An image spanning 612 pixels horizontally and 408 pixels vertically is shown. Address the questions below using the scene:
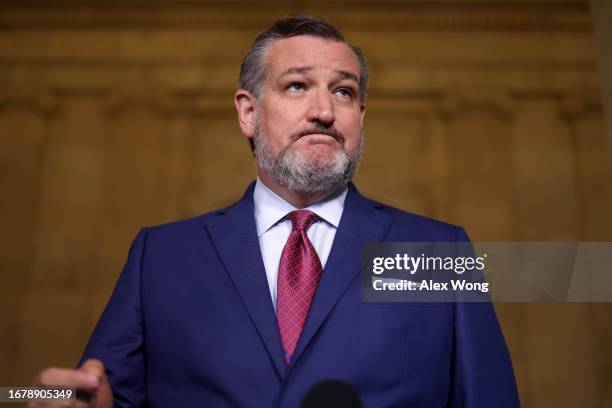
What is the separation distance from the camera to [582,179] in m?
4.98

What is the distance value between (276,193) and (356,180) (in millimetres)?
3211

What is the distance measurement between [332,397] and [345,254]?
583 millimetres

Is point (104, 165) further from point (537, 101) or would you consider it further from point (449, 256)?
point (449, 256)

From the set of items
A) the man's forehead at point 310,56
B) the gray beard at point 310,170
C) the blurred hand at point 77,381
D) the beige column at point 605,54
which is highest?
the beige column at point 605,54

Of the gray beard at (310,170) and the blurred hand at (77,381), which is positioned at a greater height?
the gray beard at (310,170)

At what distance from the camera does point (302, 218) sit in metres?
1.62

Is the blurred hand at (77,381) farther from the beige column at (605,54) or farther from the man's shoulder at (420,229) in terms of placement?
the beige column at (605,54)

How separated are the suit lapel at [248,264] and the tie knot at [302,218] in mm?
96

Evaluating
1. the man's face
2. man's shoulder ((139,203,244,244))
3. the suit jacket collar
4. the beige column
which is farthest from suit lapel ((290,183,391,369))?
the beige column

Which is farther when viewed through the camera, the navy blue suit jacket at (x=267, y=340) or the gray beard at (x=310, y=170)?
the gray beard at (x=310, y=170)

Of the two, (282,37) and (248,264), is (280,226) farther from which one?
(282,37)

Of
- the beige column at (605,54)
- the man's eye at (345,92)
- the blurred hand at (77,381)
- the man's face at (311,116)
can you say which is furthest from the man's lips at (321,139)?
the beige column at (605,54)

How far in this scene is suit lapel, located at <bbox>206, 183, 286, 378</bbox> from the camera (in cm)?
138

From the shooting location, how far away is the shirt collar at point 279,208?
1.66 meters
